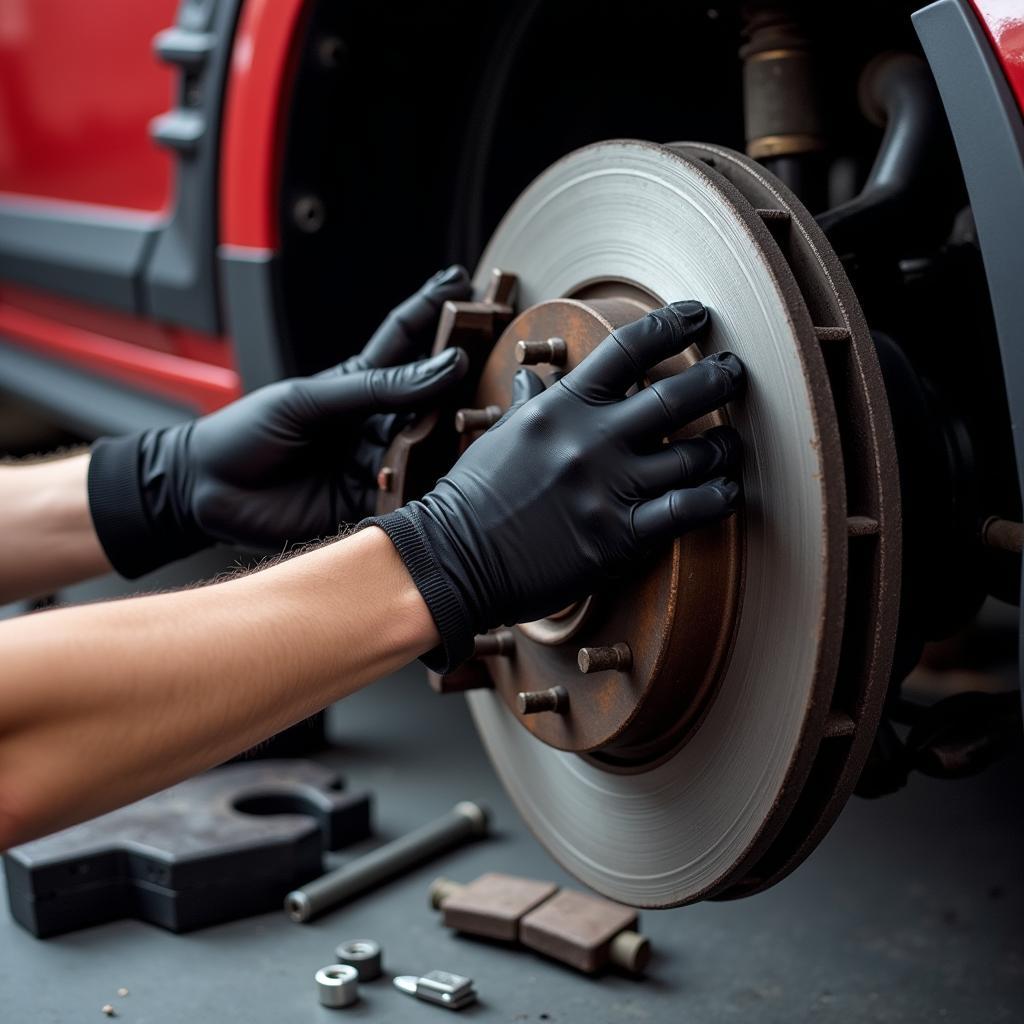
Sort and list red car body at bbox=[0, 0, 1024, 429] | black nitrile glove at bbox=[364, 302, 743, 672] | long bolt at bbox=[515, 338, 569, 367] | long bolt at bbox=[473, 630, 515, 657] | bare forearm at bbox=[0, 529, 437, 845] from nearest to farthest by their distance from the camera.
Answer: bare forearm at bbox=[0, 529, 437, 845]
black nitrile glove at bbox=[364, 302, 743, 672]
long bolt at bbox=[515, 338, 569, 367]
long bolt at bbox=[473, 630, 515, 657]
red car body at bbox=[0, 0, 1024, 429]

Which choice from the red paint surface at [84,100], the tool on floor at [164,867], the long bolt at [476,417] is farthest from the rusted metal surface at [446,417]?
the red paint surface at [84,100]

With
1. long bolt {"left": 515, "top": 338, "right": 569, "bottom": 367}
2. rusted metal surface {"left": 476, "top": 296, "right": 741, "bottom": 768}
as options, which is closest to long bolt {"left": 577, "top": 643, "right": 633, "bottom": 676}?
rusted metal surface {"left": 476, "top": 296, "right": 741, "bottom": 768}

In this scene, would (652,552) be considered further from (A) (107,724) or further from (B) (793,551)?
(A) (107,724)

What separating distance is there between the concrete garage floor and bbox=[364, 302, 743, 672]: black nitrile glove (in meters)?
0.39

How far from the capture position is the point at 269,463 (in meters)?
1.21

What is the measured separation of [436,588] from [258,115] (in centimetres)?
77

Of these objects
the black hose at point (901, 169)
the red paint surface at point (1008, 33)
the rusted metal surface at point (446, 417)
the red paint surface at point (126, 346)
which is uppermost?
the red paint surface at point (1008, 33)

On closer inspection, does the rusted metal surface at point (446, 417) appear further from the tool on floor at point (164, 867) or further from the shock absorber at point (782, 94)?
the tool on floor at point (164, 867)

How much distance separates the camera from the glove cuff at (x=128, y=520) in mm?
1292

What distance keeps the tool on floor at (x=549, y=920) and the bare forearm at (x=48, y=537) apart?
518 mm

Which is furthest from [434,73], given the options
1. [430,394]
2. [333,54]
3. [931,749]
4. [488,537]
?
[931,749]

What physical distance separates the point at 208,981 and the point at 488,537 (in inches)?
21.4

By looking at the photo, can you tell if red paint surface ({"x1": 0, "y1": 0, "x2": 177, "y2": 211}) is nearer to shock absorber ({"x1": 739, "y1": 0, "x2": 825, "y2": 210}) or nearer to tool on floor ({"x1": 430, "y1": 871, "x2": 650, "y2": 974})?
shock absorber ({"x1": 739, "y1": 0, "x2": 825, "y2": 210})

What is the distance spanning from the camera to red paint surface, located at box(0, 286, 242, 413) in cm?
164
